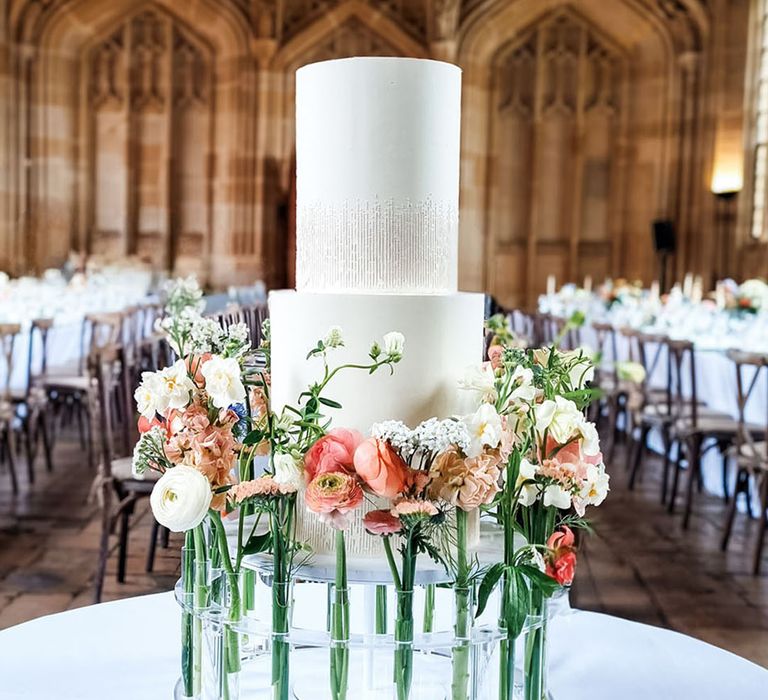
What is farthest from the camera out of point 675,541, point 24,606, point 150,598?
point 675,541

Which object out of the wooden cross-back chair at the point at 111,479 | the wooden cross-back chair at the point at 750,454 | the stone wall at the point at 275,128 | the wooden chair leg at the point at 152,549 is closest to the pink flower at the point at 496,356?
the wooden cross-back chair at the point at 111,479

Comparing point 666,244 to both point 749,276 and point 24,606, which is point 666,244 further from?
point 24,606

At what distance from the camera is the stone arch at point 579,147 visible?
11719mm

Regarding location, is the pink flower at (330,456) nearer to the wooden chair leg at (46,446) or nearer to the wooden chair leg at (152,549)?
the wooden chair leg at (152,549)

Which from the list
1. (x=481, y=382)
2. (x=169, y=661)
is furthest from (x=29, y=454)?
(x=481, y=382)

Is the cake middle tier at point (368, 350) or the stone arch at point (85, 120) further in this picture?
the stone arch at point (85, 120)

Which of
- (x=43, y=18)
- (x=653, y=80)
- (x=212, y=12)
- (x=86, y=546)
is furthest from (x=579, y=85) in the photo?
(x=86, y=546)

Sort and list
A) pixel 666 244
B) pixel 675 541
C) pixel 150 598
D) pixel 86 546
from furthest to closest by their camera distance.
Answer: pixel 666 244
pixel 675 541
pixel 86 546
pixel 150 598

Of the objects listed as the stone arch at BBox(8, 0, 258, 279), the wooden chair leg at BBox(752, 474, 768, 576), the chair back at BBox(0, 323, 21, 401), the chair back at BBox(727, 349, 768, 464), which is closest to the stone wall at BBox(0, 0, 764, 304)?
the stone arch at BBox(8, 0, 258, 279)

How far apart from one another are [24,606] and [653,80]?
33.7 ft

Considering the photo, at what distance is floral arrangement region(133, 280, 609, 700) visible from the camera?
1.11 metres

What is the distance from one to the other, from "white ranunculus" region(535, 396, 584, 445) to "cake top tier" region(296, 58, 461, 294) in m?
0.26

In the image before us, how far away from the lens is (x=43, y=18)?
11.9m

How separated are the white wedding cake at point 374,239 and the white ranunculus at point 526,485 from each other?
0.54 ft
